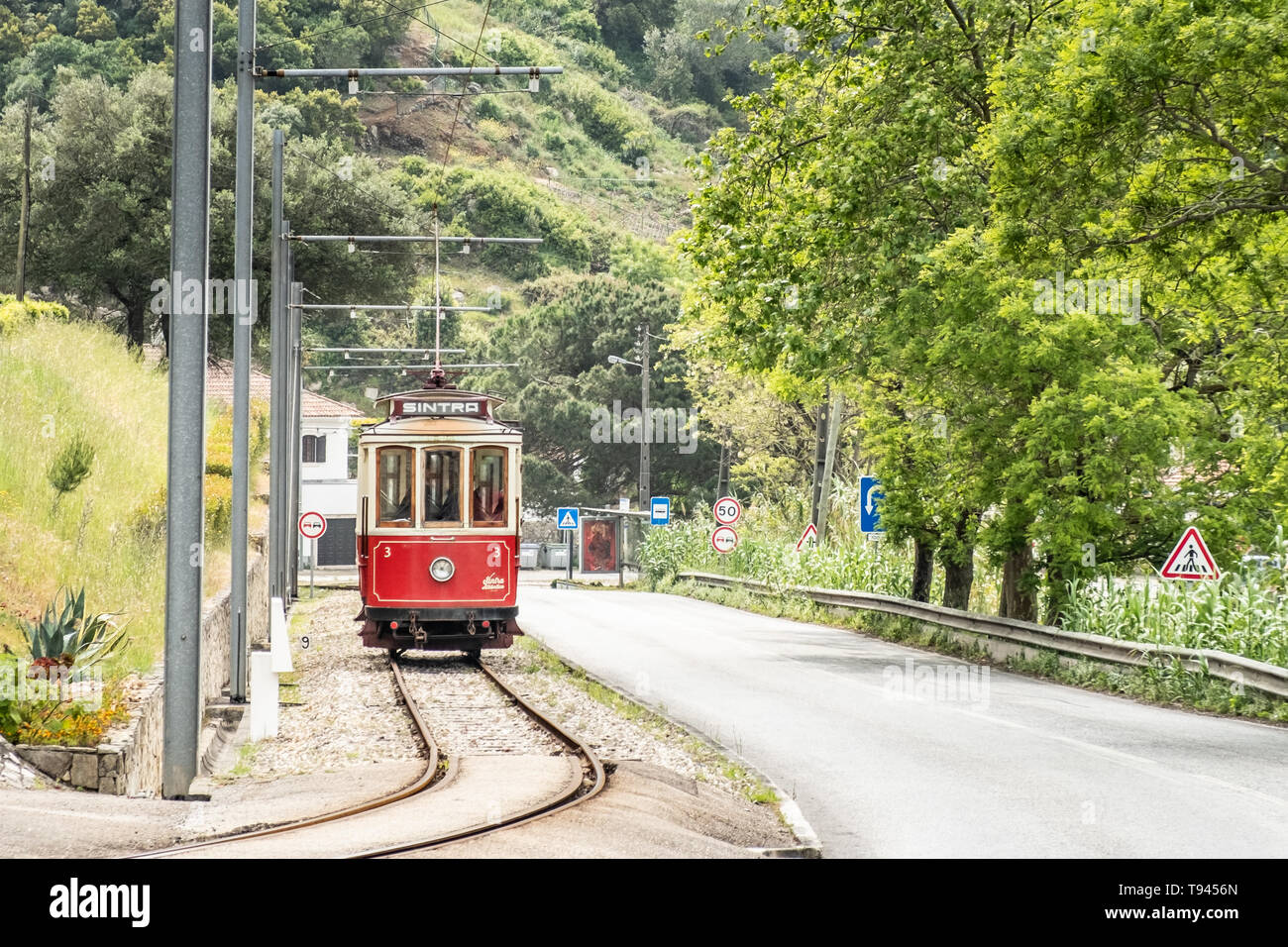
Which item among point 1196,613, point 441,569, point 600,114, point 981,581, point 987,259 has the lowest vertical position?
point 981,581

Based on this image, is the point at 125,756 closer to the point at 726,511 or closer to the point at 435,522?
the point at 435,522

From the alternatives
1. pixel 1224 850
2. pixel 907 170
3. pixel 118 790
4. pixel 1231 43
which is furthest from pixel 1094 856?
pixel 907 170

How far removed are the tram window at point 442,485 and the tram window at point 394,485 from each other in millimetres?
265

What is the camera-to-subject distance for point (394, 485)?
70.6ft

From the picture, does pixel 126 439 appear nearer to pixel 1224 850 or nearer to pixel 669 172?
pixel 1224 850

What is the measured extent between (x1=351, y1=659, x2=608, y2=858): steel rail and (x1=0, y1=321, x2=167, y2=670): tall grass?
4132mm

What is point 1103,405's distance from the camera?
2059cm

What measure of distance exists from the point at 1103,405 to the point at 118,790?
1442 cm

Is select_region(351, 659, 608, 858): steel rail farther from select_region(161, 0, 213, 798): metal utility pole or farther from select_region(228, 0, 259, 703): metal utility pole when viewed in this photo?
select_region(228, 0, 259, 703): metal utility pole

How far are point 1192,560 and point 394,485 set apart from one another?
34.8 feet

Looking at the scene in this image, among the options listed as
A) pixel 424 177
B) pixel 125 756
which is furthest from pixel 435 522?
pixel 424 177

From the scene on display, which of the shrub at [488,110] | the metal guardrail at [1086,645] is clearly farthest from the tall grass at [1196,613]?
the shrub at [488,110]

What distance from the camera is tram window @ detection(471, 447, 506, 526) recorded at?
2152 centimetres

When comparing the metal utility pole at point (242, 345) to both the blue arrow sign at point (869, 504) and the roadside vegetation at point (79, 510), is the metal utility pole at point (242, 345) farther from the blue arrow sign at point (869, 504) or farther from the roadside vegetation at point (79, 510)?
the blue arrow sign at point (869, 504)
